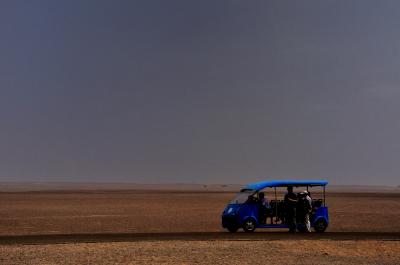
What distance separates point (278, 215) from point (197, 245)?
6.58 m

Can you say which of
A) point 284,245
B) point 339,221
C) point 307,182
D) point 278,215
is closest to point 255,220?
point 278,215

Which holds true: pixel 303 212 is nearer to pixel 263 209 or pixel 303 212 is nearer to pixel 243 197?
pixel 263 209

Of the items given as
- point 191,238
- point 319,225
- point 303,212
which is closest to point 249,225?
point 303,212

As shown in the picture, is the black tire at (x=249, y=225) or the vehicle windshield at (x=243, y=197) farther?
the vehicle windshield at (x=243, y=197)

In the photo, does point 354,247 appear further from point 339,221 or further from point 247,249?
point 339,221

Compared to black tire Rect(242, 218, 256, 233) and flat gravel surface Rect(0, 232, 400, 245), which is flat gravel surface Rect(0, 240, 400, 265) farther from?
black tire Rect(242, 218, 256, 233)

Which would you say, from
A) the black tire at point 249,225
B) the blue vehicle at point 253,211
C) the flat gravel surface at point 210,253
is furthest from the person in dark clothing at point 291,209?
the flat gravel surface at point 210,253

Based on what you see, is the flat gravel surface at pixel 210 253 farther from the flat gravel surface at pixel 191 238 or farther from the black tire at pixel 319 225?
the black tire at pixel 319 225

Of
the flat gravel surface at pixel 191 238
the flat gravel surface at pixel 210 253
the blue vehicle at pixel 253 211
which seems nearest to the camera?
the flat gravel surface at pixel 210 253

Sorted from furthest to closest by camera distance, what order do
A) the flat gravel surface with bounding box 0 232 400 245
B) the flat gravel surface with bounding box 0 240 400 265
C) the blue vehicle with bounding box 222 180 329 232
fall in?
1. the blue vehicle with bounding box 222 180 329 232
2. the flat gravel surface with bounding box 0 232 400 245
3. the flat gravel surface with bounding box 0 240 400 265

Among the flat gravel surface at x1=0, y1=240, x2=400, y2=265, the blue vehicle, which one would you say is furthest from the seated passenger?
the flat gravel surface at x1=0, y1=240, x2=400, y2=265

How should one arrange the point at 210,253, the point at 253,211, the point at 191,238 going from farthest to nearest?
the point at 253,211 → the point at 191,238 → the point at 210,253

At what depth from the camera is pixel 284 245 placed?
23.8 meters

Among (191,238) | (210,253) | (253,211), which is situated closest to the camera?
(210,253)
